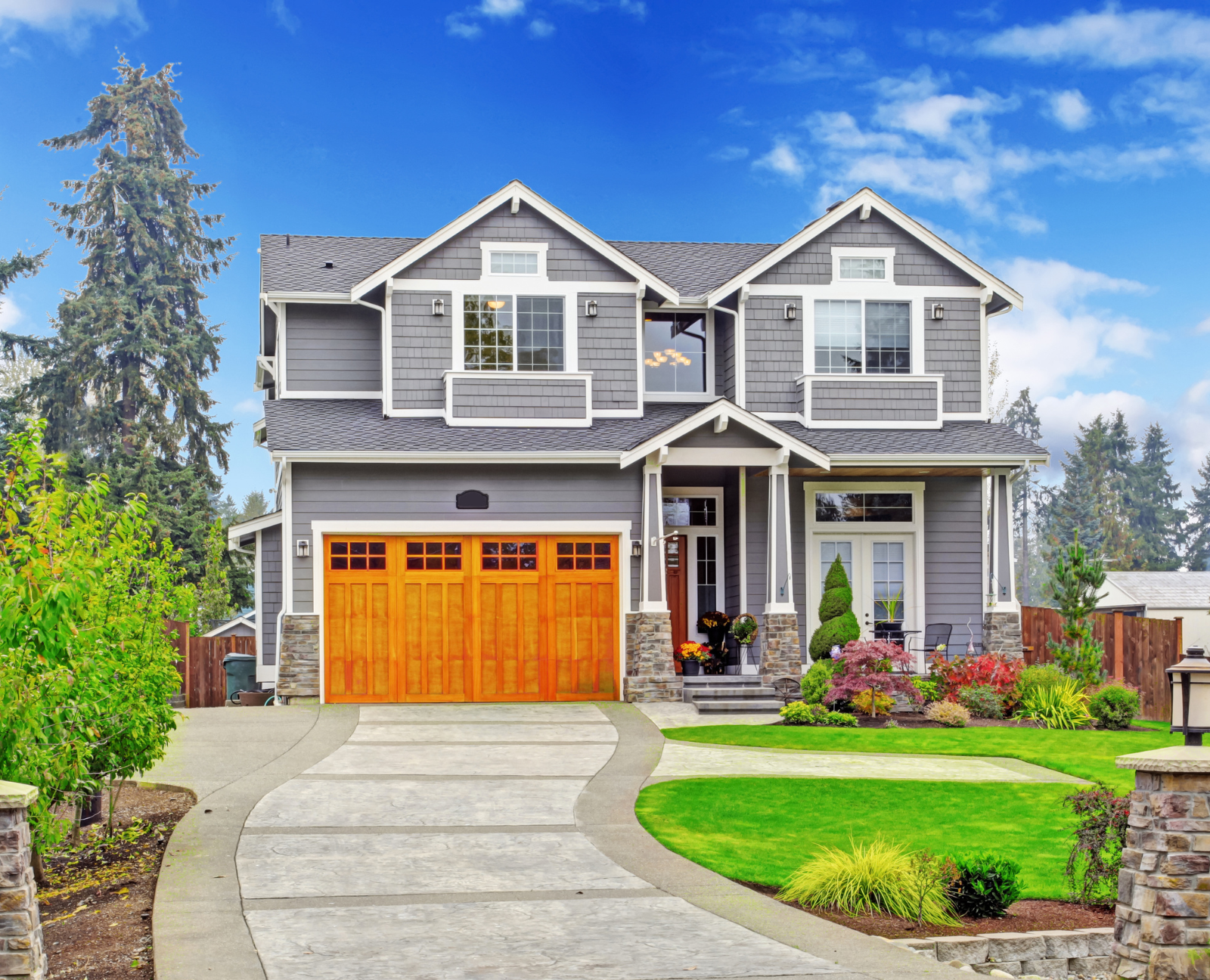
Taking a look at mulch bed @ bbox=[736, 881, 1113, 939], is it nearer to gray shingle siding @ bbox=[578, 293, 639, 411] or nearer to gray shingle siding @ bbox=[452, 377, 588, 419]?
gray shingle siding @ bbox=[452, 377, 588, 419]

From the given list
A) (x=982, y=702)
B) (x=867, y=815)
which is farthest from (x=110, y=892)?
(x=982, y=702)

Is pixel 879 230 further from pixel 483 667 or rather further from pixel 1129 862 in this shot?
pixel 1129 862

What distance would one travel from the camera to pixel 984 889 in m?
6.89

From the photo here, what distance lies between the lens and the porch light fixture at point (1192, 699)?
623cm

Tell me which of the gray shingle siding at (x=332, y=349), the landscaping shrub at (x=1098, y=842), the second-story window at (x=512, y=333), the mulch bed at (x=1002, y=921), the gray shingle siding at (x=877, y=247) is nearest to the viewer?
the mulch bed at (x=1002, y=921)

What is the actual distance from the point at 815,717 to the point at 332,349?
950 centimetres

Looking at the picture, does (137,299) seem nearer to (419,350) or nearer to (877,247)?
(419,350)

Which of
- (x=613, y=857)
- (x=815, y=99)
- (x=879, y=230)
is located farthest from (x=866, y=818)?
(x=815, y=99)

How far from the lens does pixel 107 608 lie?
8453 millimetres

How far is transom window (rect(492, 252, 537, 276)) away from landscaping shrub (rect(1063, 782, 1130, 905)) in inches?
524

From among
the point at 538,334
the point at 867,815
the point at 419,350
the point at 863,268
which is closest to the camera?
the point at 867,815

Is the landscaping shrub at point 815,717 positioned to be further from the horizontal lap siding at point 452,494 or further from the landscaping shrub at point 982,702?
the horizontal lap siding at point 452,494

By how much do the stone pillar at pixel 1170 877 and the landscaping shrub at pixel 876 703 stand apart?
1019cm

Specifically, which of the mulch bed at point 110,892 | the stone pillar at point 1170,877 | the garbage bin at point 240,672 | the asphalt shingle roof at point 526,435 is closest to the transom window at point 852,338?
the asphalt shingle roof at point 526,435
